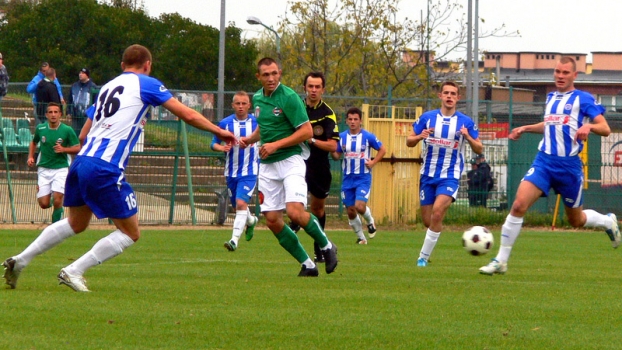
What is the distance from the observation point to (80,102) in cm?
2441

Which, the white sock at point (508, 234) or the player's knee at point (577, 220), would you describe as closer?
the white sock at point (508, 234)

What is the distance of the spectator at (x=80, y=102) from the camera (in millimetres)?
23547

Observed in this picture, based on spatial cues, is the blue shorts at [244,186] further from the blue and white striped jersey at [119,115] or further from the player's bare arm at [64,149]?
the blue and white striped jersey at [119,115]

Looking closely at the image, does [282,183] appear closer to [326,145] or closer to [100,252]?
[326,145]

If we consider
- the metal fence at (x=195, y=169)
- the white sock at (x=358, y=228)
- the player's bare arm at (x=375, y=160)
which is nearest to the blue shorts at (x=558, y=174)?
the player's bare arm at (x=375, y=160)

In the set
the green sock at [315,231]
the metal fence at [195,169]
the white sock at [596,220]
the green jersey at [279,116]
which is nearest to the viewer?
the green jersey at [279,116]

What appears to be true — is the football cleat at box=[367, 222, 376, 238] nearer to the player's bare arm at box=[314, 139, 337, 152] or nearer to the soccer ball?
the player's bare arm at box=[314, 139, 337, 152]

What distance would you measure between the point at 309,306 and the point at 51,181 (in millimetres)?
11798

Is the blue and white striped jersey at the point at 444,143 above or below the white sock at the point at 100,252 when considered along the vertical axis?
above

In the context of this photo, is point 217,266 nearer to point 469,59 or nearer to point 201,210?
point 201,210

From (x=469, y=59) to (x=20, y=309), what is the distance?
28410mm

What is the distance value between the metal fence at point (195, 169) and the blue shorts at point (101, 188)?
15205 mm

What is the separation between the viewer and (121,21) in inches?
2174

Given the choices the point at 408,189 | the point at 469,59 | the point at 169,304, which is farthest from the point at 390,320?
the point at 469,59
